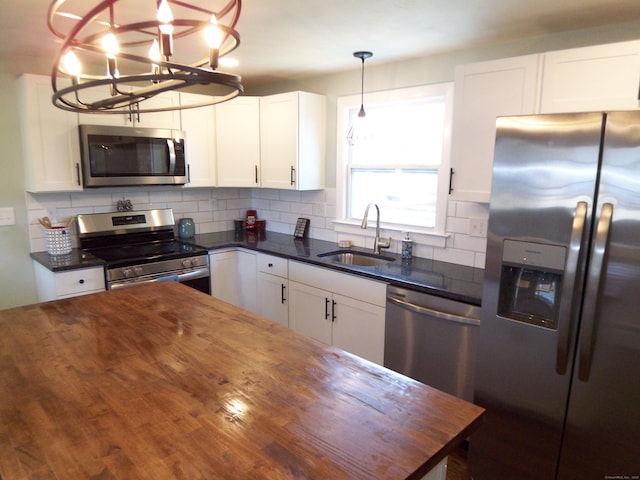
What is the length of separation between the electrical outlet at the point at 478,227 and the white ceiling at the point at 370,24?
3.57ft

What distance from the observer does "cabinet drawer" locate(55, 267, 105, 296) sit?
284 cm

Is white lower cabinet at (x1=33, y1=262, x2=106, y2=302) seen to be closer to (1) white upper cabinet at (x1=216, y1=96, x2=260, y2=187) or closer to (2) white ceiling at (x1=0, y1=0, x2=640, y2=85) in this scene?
(1) white upper cabinet at (x1=216, y1=96, x2=260, y2=187)

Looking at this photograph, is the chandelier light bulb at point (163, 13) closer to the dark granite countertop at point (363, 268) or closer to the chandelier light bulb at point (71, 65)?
the chandelier light bulb at point (71, 65)

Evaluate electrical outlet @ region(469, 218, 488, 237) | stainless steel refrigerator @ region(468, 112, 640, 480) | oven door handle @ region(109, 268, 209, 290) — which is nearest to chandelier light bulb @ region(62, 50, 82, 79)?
stainless steel refrigerator @ region(468, 112, 640, 480)

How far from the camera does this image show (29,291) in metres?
3.29

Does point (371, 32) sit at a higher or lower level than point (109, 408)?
higher

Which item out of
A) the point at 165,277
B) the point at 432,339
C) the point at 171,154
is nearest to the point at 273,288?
the point at 165,277

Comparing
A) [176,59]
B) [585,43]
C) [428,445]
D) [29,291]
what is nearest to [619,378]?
[428,445]

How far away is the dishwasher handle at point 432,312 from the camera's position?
7.42ft

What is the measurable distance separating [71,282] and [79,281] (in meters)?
0.05

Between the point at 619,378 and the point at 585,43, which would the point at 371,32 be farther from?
the point at 619,378

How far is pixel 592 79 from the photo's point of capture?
2.00 metres

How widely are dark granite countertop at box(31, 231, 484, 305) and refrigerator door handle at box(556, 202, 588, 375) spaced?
478 millimetres

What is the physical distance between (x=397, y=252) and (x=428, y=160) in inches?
28.7
